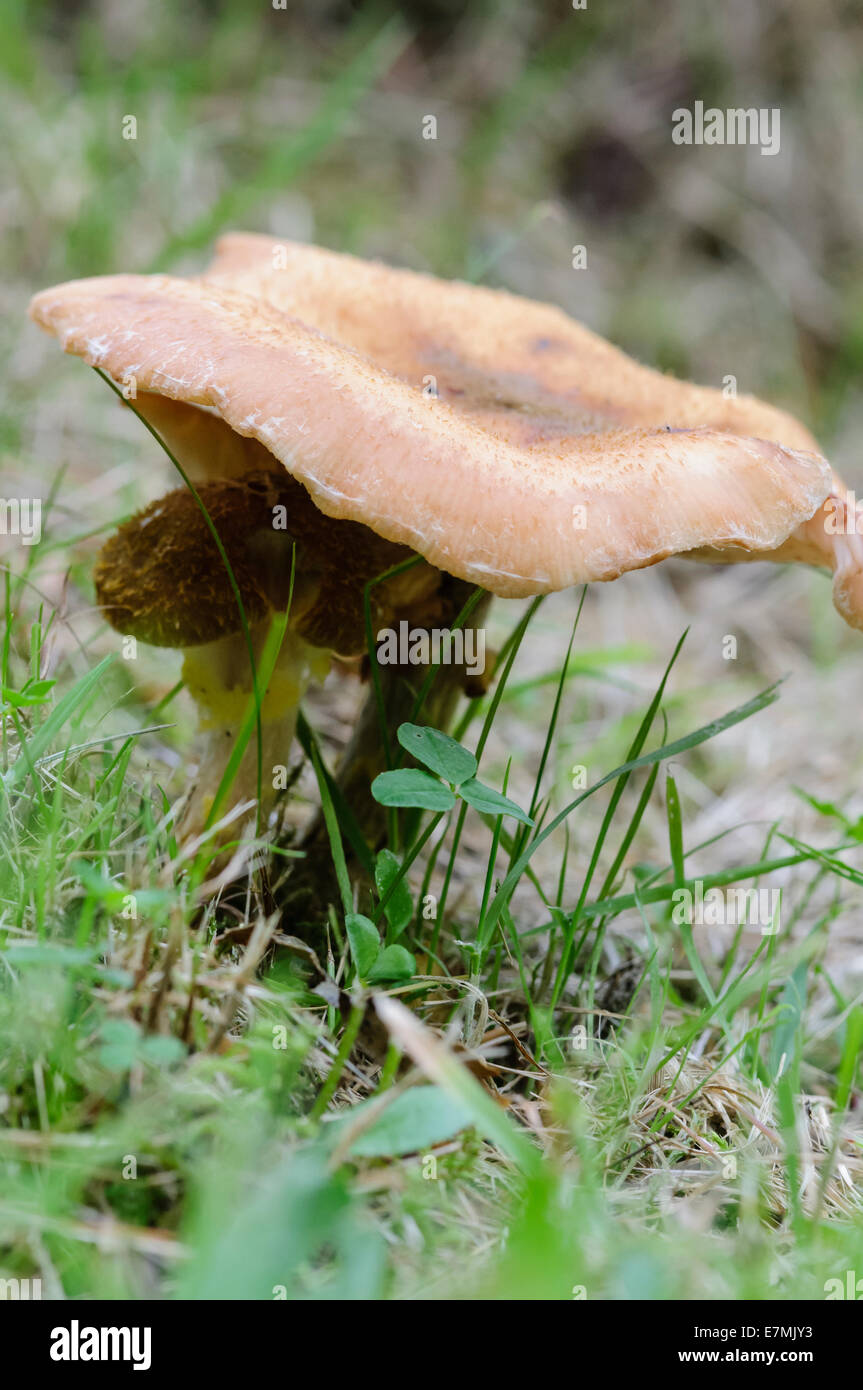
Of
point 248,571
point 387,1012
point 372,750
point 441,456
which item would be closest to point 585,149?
point 372,750

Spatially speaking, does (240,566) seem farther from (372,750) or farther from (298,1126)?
(298,1126)

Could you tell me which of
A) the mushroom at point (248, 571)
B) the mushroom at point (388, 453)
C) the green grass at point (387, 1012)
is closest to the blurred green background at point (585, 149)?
the green grass at point (387, 1012)

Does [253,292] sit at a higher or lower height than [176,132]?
lower

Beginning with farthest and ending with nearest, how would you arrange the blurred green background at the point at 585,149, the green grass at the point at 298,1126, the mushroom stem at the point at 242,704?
1. the blurred green background at the point at 585,149
2. the mushroom stem at the point at 242,704
3. the green grass at the point at 298,1126

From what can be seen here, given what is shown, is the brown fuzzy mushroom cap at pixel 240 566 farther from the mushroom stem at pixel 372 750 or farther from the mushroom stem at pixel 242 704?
the mushroom stem at pixel 372 750
